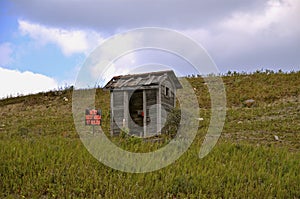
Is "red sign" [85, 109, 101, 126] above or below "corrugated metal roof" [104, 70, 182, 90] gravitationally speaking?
below

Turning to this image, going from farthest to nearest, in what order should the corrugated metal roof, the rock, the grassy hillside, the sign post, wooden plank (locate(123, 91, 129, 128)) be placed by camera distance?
1. the rock
2. wooden plank (locate(123, 91, 129, 128))
3. the corrugated metal roof
4. the sign post
5. the grassy hillside

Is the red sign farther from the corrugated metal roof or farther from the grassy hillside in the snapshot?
the grassy hillside

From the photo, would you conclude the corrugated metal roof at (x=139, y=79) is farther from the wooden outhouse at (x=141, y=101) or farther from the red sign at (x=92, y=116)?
the red sign at (x=92, y=116)

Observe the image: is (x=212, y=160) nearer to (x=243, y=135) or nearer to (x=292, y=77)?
(x=243, y=135)

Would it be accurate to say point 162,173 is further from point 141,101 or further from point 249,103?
point 249,103

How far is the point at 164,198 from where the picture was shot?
695 centimetres

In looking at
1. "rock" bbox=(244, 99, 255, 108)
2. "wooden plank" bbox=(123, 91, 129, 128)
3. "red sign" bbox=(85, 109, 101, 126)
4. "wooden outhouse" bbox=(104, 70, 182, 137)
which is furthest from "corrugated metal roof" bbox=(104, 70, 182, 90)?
"rock" bbox=(244, 99, 255, 108)

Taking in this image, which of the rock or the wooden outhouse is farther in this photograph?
the rock

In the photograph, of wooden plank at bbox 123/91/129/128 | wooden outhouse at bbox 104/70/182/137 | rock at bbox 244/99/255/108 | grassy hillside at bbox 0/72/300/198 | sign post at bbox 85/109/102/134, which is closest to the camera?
grassy hillside at bbox 0/72/300/198

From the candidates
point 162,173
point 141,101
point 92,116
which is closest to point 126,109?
point 141,101

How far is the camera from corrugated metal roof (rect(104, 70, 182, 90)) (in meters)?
13.9

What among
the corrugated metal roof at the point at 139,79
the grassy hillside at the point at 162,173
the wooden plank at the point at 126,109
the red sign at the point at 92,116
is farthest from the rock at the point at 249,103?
the red sign at the point at 92,116

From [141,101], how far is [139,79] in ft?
2.88

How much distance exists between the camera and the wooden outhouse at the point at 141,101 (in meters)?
14.0
